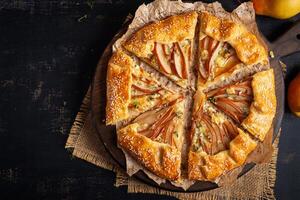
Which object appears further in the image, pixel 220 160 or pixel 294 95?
pixel 294 95

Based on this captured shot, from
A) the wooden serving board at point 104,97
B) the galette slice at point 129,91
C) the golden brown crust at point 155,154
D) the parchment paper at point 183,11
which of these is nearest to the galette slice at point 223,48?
the parchment paper at point 183,11

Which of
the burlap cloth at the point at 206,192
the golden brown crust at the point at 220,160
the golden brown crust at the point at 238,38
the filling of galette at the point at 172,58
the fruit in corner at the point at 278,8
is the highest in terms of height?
the fruit in corner at the point at 278,8

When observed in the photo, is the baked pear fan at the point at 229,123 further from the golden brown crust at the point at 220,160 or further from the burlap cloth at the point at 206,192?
the burlap cloth at the point at 206,192

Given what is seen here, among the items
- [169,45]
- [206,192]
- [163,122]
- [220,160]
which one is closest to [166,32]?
[169,45]

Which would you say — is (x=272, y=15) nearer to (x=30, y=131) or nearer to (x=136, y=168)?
(x=136, y=168)

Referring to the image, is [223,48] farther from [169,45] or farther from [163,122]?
[163,122]

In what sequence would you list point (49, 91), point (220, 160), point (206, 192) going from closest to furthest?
point (220, 160) < point (206, 192) < point (49, 91)

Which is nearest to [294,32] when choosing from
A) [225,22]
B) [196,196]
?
[225,22]
